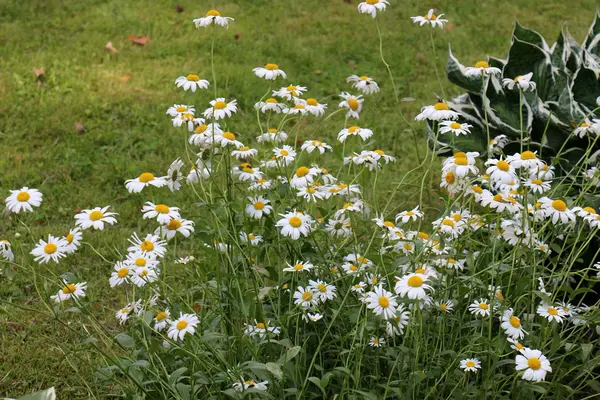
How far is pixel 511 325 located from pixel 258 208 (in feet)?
2.41

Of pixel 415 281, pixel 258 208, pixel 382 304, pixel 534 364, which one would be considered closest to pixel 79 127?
pixel 258 208

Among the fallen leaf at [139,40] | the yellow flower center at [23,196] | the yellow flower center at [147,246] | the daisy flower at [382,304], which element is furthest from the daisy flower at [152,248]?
the fallen leaf at [139,40]

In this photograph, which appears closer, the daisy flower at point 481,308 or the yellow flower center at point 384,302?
the yellow flower center at point 384,302

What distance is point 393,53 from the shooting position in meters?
5.12

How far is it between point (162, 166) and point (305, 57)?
5.33 ft

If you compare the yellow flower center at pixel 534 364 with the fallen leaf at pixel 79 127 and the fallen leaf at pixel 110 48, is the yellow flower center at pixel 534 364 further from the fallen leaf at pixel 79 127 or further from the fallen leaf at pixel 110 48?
the fallen leaf at pixel 110 48

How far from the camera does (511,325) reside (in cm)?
182

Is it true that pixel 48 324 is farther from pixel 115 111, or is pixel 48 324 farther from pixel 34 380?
pixel 115 111

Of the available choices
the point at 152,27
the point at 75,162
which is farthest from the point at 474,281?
the point at 152,27

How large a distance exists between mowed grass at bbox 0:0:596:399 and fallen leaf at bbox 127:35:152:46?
5cm

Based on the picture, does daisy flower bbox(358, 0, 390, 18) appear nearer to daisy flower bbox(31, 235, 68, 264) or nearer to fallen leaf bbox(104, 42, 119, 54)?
daisy flower bbox(31, 235, 68, 264)

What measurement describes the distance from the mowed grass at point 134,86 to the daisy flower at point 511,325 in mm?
1208

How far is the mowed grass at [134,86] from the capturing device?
115 inches

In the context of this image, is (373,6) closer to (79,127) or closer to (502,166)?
(502,166)
